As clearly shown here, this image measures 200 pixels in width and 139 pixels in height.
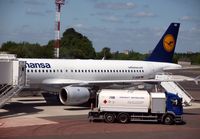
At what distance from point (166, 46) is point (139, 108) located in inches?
666

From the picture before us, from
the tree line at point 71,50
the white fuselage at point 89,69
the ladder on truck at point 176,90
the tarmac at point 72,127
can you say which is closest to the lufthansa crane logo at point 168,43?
the white fuselage at point 89,69

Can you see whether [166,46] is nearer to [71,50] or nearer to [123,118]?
[123,118]

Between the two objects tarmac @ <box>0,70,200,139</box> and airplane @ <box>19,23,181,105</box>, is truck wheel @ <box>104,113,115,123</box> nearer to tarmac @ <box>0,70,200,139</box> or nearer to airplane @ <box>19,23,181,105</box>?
tarmac @ <box>0,70,200,139</box>

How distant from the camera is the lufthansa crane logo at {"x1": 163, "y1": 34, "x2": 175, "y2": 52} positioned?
3822cm

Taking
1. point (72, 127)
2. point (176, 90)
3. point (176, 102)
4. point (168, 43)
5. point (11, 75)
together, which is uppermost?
point (168, 43)

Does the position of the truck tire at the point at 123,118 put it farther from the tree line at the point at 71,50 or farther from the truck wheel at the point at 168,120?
the tree line at the point at 71,50

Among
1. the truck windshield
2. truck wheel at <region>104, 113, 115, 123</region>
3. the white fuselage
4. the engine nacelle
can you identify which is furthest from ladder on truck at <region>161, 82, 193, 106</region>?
truck wheel at <region>104, 113, 115, 123</region>

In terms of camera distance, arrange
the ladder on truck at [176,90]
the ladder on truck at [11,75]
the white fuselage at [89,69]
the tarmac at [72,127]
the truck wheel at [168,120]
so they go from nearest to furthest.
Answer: the tarmac at [72,127] < the truck wheel at [168,120] < the ladder on truck at [11,75] < the white fuselage at [89,69] < the ladder on truck at [176,90]

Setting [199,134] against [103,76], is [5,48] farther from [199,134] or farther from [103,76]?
[199,134]

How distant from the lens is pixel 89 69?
3272 cm

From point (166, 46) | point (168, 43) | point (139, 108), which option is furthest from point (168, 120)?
point (168, 43)

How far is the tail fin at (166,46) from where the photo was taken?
38.2 meters

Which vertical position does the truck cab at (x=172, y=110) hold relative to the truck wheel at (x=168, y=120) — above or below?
above

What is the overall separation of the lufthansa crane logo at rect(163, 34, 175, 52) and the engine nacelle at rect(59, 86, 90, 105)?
12.4 metres
